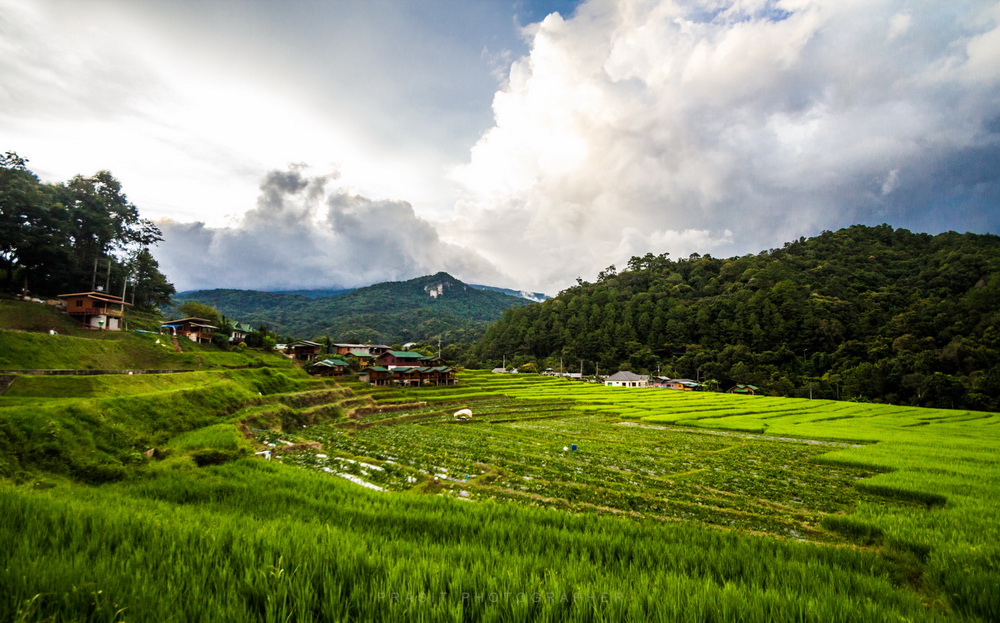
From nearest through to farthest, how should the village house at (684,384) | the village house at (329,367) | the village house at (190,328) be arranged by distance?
the village house at (190,328) < the village house at (329,367) < the village house at (684,384)

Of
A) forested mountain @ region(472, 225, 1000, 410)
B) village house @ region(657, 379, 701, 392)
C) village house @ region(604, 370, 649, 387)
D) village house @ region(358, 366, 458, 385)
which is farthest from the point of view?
village house @ region(604, 370, 649, 387)

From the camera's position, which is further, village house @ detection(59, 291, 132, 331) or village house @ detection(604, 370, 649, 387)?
village house @ detection(604, 370, 649, 387)

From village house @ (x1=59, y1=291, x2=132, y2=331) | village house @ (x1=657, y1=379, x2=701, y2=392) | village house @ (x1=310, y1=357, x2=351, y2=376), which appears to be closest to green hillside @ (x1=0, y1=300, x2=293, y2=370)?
village house @ (x1=59, y1=291, x2=132, y2=331)

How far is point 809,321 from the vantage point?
84938 mm

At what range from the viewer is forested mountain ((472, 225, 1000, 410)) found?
6050 cm

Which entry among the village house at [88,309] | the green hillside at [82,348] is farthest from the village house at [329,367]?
the village house at [88,309]

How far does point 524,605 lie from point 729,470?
15333 millimetres

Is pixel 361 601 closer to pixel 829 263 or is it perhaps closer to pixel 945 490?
pixel 945 490

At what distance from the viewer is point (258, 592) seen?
113 inches

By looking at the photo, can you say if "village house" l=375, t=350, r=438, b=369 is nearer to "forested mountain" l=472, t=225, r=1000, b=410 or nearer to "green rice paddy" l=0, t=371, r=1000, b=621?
"green rice paddy" l=0, t=371, r=1000, b=621

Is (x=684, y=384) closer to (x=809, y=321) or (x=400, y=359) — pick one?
(x=809, y=321)

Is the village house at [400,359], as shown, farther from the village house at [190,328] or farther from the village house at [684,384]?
the village house at [684,384]

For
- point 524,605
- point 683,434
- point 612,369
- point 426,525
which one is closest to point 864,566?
point 524,605

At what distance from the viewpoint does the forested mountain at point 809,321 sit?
6050 cm
